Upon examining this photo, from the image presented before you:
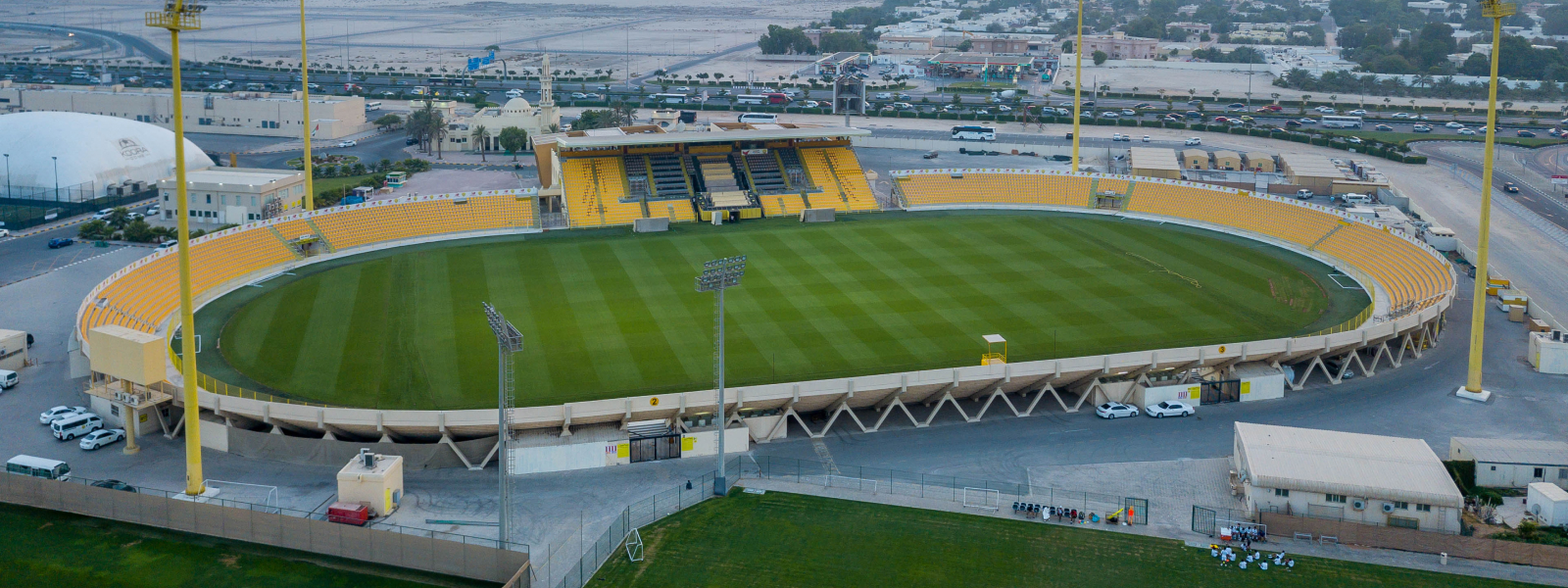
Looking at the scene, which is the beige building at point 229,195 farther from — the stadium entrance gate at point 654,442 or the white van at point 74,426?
the stadium entrance gate at point 654,442

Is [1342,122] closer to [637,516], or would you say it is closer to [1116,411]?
[1116,411]

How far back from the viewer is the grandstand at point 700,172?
243ft

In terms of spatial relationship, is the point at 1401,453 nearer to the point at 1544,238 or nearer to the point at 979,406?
the point at 979,406

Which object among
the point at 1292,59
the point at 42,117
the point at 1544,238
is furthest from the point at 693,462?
the point at 1292,59

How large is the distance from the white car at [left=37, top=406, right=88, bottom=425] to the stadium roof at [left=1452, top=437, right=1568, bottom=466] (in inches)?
1674

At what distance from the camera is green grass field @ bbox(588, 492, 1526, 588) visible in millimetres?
31859

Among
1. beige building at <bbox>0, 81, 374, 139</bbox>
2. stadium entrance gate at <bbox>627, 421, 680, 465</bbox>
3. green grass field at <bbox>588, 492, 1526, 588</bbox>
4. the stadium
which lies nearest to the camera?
green grass field at <bbox>588, 492, 1526, 588</bbox>

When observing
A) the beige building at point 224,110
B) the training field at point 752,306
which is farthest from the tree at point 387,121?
the training field at point 752,306

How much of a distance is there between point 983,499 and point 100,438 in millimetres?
26726

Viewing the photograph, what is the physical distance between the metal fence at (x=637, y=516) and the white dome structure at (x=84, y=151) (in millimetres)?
61076

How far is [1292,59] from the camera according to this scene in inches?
6841

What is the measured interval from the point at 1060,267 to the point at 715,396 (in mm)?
26163

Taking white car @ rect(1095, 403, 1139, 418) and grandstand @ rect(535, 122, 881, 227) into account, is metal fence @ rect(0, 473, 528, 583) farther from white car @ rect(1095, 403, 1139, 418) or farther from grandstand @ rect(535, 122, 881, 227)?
grandstand @ rect(535, 122, 881, 227)

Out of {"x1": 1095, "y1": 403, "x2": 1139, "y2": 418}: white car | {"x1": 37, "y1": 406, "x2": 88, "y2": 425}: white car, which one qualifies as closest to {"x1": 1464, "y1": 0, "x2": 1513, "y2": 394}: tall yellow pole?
{"x1": 1095, "y1": 403, "x2": 1139, "y2": 418}: white car
